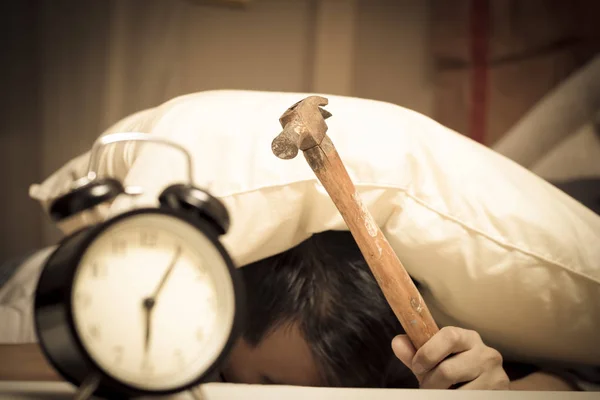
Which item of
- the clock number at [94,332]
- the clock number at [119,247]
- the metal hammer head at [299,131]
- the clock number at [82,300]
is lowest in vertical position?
the clock number at [94,332]

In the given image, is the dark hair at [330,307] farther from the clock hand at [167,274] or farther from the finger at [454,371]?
the clock hand at [167,274]

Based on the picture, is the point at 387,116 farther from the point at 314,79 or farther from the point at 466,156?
the point at 314,79

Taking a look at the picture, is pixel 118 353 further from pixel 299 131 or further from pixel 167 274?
pixel 299 131

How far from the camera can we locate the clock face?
1.28 ft

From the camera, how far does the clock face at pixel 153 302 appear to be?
1.28 feet

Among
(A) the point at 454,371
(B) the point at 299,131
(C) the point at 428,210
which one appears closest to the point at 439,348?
(A) the point at 454,371

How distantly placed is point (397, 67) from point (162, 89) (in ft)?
1.76

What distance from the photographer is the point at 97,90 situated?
1.13 meters

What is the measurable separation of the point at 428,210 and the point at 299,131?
0.22 metres

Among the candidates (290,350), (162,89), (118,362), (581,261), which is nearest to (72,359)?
(118,362)

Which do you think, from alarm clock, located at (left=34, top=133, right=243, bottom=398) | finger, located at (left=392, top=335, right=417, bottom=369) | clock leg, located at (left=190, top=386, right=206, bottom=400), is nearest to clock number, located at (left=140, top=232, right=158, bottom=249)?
alarm clock, located at (left=34, top=133, right=243, bottom=398)

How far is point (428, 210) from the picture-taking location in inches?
24.8

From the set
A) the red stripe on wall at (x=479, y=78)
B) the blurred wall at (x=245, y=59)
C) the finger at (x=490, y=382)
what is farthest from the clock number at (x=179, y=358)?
the red stripe on wall at (x=479, y=78)

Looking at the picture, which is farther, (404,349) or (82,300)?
(404,349)
